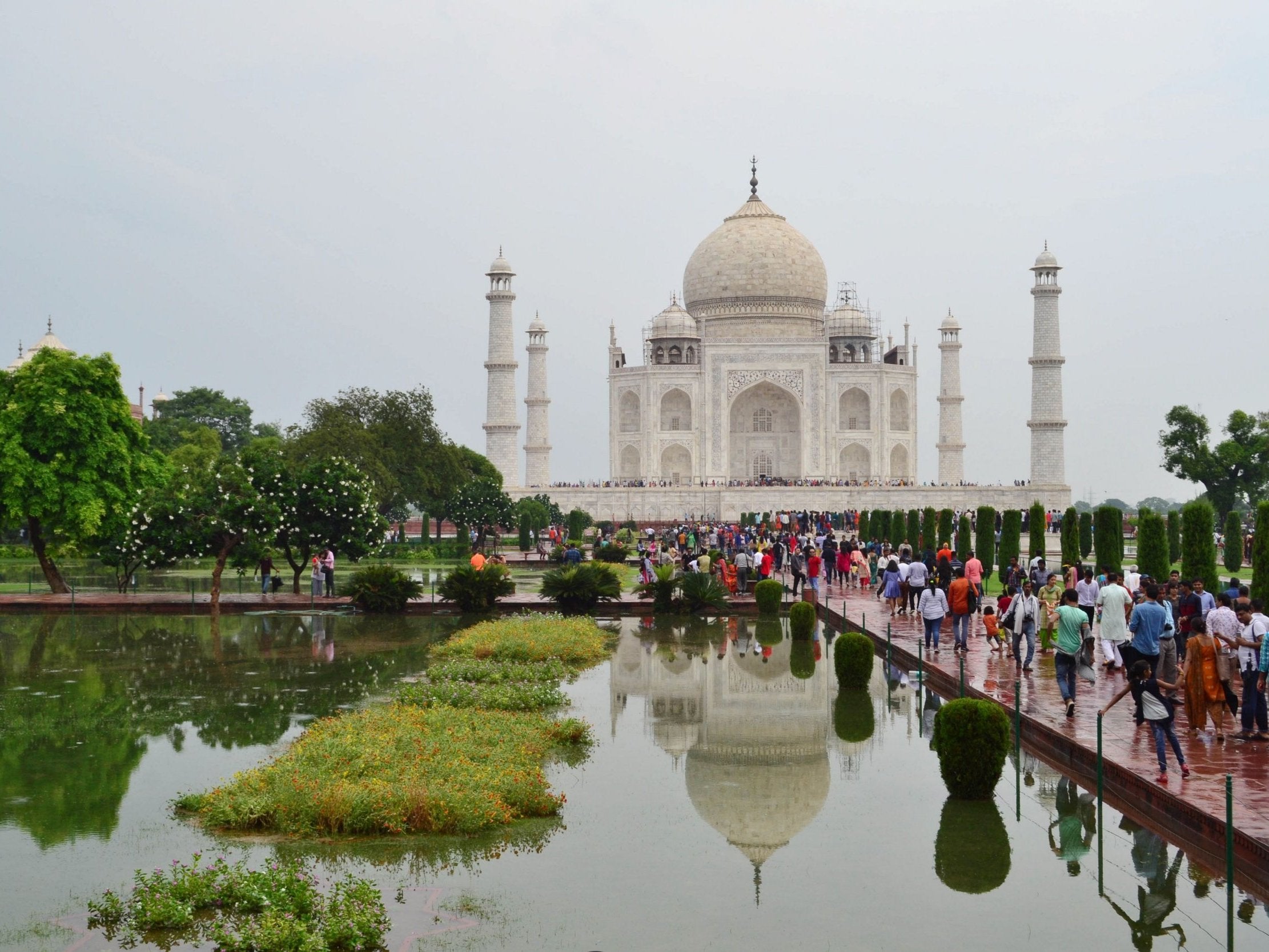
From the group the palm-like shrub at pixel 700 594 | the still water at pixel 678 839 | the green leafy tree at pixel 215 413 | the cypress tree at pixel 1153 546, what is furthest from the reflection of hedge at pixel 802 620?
the green leafy tree at pixel 215 413

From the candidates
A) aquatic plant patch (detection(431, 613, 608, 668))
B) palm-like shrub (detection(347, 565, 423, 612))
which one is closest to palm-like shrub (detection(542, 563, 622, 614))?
palm-like shrub (detection(347, 565, 423, 612))

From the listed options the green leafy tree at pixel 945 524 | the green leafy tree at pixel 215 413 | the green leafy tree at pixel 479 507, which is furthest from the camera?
the green leafy tree at pixel 215 413

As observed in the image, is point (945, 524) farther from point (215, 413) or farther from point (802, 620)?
point (215, 413)

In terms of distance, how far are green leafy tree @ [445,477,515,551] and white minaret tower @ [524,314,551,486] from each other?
1163 cm

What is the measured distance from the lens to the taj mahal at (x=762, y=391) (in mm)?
42688

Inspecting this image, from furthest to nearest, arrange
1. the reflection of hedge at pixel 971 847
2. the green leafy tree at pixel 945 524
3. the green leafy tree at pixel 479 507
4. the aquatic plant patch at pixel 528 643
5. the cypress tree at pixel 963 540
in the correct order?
the green leafy tree at pixel 479 507 < the green leafy tree at pixel 945 524 < the cypress tree at pixel 963 540 < the aquatic plant patch at pixel 528 643 < the reflection of hedge at pixel 971 847

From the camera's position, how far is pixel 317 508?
1945 cm

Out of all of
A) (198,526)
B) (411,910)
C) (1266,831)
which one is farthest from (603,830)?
(198,526)

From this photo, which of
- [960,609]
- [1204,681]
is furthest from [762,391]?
[1204,681]

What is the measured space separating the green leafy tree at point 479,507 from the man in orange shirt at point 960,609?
63.6 feet

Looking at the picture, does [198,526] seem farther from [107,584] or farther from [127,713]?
[127,713]

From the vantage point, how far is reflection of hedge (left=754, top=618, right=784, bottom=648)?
1522 cm

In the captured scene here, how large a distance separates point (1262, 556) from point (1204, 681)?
5.12 m

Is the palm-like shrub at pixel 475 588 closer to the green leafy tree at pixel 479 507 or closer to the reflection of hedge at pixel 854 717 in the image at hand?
the reflection of hedge at pixel 854 717
